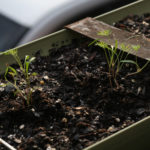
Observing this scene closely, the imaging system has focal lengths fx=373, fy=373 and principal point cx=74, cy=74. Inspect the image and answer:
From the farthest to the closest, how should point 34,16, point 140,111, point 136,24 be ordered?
point 34,16 → point 136,24 → point 140,111

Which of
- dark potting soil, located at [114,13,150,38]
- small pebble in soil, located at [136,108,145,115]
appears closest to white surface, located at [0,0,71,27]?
dark potting soil, located at [114,13,150,38]

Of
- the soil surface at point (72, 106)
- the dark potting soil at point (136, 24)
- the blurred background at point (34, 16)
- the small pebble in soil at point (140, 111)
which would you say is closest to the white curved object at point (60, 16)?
the blurred background at point (34, 16)

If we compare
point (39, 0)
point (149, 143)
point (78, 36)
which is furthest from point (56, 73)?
point (39, 0)

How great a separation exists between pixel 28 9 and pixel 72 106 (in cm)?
121

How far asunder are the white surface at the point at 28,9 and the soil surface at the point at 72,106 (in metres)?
0.70

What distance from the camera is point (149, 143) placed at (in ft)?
5.58

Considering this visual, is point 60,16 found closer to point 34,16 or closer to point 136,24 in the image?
point 34,16

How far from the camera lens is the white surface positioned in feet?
9.29

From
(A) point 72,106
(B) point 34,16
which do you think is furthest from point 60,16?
(A) point 72,106

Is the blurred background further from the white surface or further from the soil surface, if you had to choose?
the soil surface

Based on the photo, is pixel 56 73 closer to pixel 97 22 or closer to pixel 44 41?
pixel 44 41

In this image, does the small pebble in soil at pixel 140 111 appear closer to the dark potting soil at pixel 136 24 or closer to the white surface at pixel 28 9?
the dark potting soil at pixel 136 24

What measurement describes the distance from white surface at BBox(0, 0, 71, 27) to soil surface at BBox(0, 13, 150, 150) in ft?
2.30

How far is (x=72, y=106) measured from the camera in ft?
6.33
